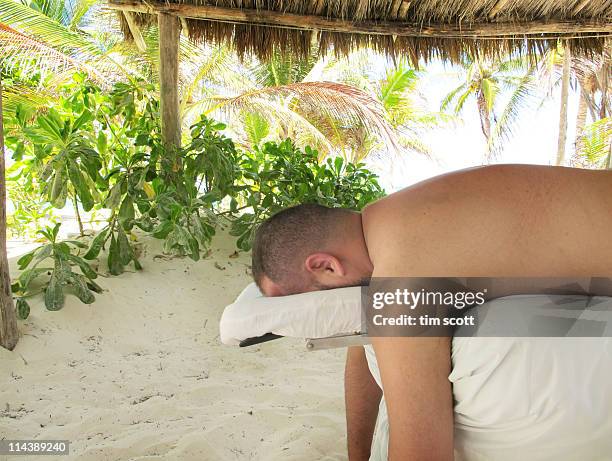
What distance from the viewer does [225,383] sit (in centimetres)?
204

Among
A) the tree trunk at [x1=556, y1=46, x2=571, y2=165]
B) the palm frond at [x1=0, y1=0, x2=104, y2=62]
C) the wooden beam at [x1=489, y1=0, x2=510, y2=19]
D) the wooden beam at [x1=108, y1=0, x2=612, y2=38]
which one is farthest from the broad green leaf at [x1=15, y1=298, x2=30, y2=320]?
the tree trunk at [x1=556, y1=46, x2=571, y2=165]

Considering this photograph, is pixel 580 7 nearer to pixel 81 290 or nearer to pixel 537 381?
pixel 537 381

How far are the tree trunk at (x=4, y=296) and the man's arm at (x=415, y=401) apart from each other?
1.50 meters

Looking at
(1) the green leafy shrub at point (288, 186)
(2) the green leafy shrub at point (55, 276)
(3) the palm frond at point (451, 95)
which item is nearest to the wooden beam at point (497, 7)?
(1) the green leafy shrub at point (288, 186)

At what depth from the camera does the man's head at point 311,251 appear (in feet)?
3.72

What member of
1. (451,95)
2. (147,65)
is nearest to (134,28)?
(147,65)

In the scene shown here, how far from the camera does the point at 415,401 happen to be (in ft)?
3.02

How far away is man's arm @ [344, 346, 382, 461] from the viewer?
1.43 m

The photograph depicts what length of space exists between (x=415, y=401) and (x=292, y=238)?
1.45 feet

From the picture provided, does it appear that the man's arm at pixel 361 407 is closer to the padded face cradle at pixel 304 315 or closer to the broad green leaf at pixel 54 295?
the padded face cradle at pixel 304 315

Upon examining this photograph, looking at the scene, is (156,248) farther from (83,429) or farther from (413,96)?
(413,96)

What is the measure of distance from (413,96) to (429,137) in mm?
1720

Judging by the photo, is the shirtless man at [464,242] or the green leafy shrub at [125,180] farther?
the green leafy shrub at [125,180]

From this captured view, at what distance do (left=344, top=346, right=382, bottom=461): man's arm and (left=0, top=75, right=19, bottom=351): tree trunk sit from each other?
127 centimetres
